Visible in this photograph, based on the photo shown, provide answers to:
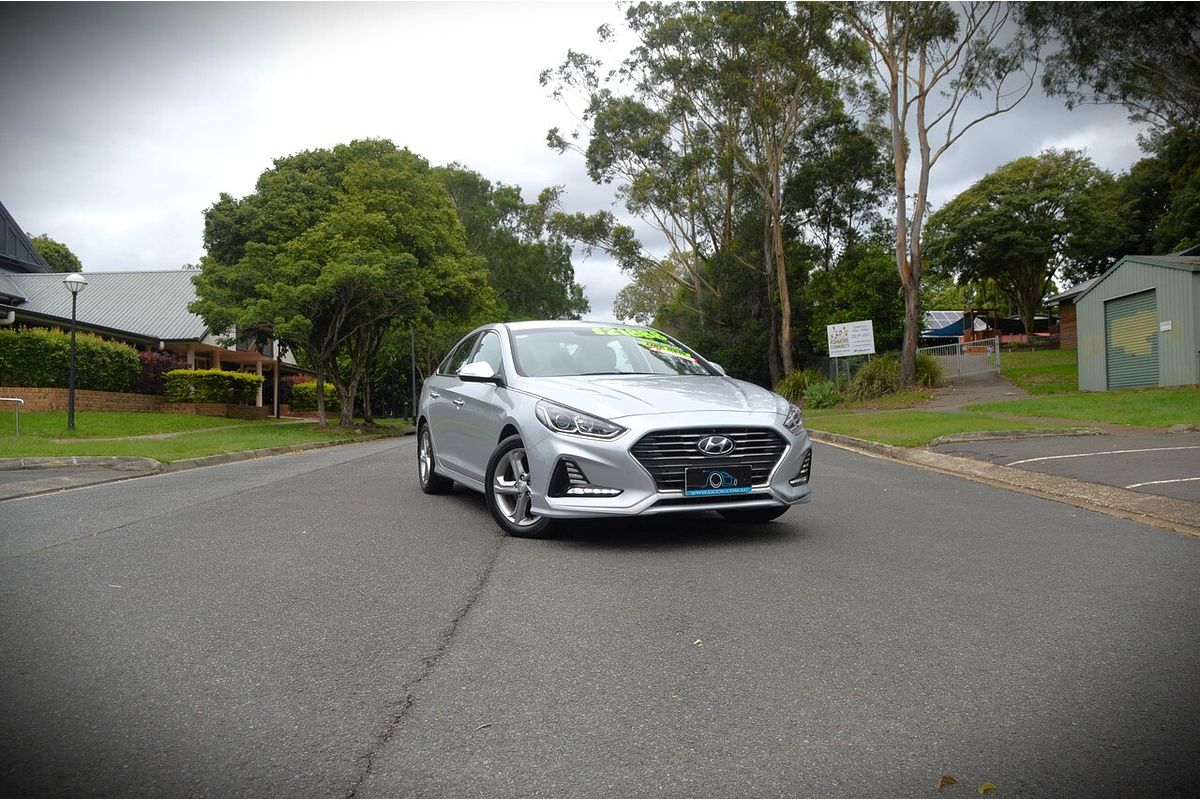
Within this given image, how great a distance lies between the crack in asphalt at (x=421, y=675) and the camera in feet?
8.44

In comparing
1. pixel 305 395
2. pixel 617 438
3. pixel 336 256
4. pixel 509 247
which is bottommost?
pixel 617 438

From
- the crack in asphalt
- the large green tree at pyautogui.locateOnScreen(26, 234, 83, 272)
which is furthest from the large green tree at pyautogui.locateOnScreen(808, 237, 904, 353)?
the large green tree at pyautogui.locateOnScreen(26, 234, 83, 272)

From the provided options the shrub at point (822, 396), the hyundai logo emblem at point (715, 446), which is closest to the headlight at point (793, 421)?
the hyundai logo emblem at point (715, 446)

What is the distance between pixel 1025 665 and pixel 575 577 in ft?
7.73

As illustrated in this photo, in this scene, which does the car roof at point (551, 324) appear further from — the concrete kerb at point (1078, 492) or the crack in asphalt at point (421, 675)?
the concrete kerb at point (1078, 492)

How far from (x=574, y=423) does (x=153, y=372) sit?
96.4ft

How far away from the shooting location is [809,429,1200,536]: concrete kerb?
280 inches

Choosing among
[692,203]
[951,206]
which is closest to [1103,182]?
[951,206]

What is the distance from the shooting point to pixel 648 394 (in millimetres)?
6121

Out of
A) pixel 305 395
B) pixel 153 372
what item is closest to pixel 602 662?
pixel 153 372

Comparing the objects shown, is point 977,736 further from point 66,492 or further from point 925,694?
point 66,492

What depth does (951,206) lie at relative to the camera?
194ft

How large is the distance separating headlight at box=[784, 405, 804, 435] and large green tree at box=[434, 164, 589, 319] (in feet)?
147

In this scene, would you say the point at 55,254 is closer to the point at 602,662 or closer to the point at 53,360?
the point at 53,360
